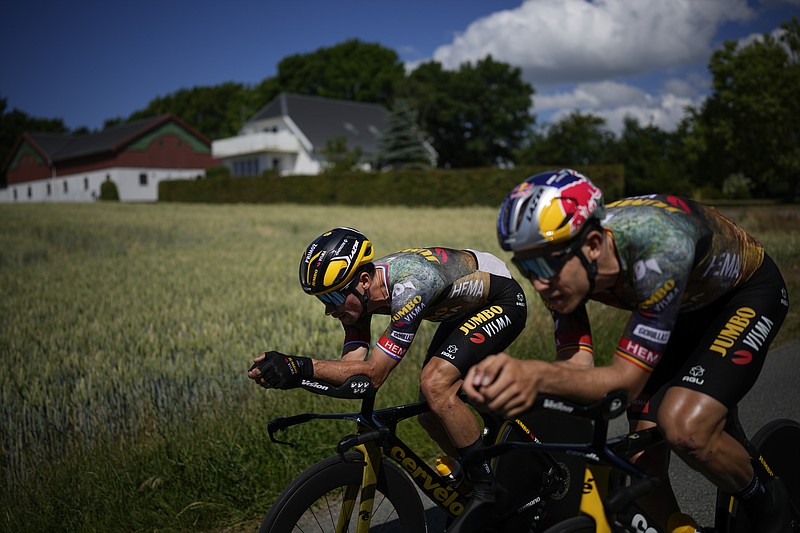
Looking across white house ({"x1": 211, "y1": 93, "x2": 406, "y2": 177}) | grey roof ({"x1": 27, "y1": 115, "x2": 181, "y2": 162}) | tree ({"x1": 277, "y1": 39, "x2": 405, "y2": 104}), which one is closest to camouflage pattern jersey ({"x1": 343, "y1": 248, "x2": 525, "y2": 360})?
white house ({"x1": 211, "y1": 93, "x2": 406, "y2": 177})

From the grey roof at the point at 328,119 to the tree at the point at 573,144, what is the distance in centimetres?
1704

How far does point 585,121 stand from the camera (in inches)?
2628

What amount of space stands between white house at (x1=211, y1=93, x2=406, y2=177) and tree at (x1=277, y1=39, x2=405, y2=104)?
15278mm

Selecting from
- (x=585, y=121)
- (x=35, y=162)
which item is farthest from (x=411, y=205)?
(x=35, y=162)

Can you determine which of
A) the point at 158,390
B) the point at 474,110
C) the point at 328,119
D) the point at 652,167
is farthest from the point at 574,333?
the point at 474,110

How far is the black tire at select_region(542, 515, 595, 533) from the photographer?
2314 millimetres

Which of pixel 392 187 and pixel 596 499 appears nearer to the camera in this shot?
pixel 596 499

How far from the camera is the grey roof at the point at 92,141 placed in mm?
66750

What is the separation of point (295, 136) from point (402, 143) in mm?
12467

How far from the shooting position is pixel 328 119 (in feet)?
217

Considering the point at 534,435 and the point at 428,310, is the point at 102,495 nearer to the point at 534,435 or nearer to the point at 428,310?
the point at 428,310

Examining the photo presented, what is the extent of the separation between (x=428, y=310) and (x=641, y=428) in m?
1.19

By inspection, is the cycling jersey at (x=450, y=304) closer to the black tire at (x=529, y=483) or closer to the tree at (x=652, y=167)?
the black tire at (x=529, y=483)

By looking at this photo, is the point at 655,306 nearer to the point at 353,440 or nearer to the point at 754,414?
the point at 353,440
